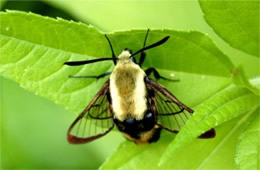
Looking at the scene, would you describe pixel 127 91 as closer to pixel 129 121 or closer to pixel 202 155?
pixel 129 121

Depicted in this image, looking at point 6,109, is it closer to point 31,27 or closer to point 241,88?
point 31,27

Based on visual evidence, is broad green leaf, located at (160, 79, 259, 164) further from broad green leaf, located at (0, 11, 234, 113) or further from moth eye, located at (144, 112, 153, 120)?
moth eye, located at (144, 112, 153, 120)

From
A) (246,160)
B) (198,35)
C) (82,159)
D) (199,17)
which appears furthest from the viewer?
(82,159)

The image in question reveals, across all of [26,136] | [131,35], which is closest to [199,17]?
[131,35]

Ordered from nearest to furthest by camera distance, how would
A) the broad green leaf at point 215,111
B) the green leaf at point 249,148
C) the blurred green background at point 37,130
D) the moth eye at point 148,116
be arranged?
the broad green leaf at point 215,111
the green leaf at point 249,148
the moth eye at point 148,116
the blurred green background at point 37,130

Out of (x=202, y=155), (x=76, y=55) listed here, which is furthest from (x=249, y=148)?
(x=76, y=55)

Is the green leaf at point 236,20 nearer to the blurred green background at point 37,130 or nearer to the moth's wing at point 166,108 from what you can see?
the moth's wing at point 166,108

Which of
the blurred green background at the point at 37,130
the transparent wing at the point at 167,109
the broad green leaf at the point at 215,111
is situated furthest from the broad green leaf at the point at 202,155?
the blurred green background at the point at 37,130
